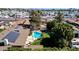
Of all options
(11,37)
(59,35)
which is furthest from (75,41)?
(11,37)

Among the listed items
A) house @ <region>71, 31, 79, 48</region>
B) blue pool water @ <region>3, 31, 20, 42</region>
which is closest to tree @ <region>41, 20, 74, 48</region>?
house @ <region>71, 31, 79, 48</region>

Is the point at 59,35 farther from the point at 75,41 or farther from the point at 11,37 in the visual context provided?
the point at 11,37

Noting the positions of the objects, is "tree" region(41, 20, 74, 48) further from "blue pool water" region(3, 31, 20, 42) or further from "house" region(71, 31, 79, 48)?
"blue pool water" region(3, 31, 20, 42)

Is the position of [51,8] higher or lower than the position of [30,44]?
higher

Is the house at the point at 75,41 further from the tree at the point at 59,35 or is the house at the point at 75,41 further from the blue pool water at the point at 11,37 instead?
the blue pool water at the point at 11,37

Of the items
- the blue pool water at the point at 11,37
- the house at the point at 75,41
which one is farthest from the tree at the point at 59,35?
the blue pool water at the point at 11,37
